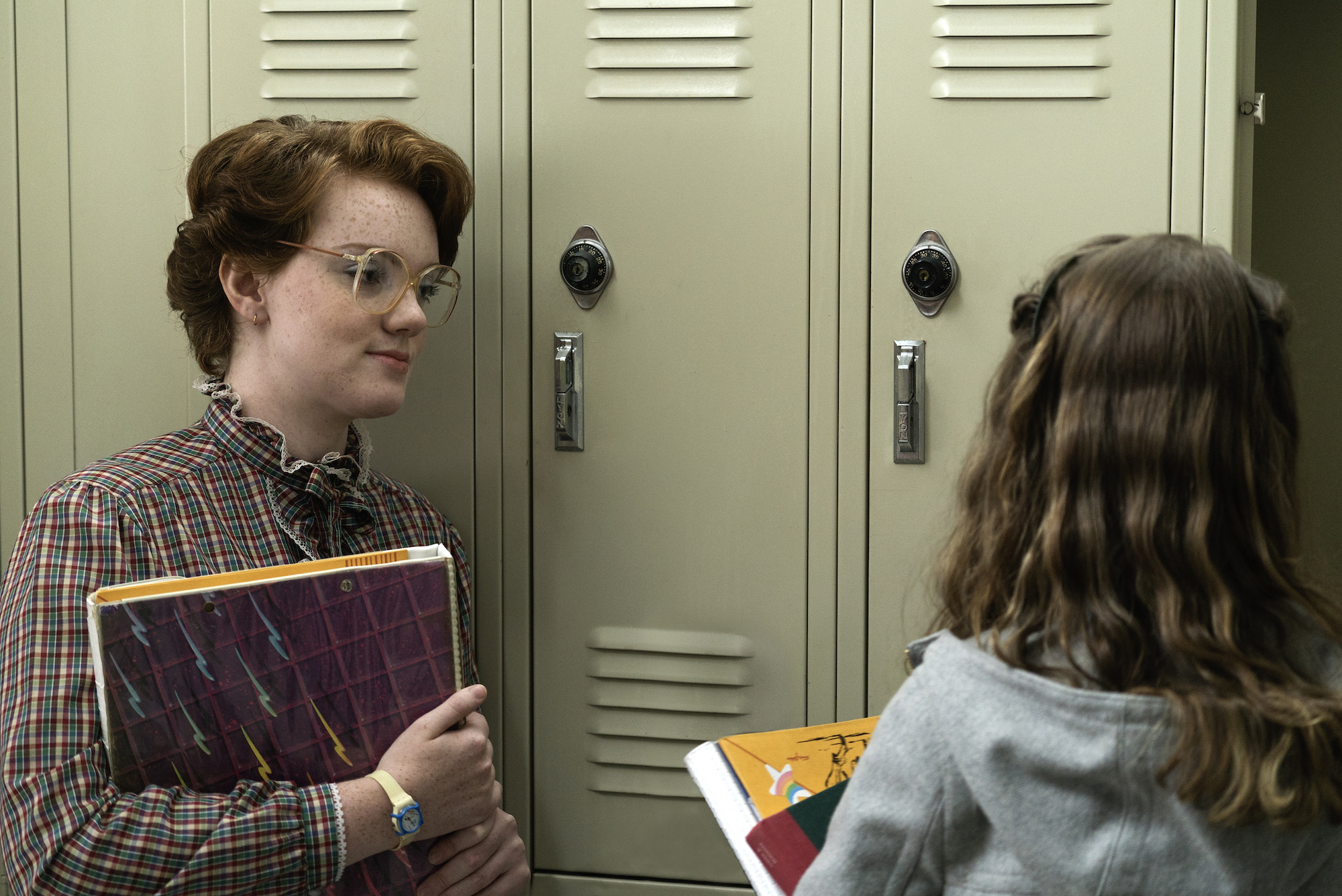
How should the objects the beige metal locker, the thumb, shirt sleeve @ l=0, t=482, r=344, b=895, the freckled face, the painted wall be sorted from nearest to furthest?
shirt sleeve @ l=0, t=482, r=344, b=895 < the thumb < the freckled face < the beige metal locker < the painted wall

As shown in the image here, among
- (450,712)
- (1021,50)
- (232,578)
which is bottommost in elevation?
(450,712)

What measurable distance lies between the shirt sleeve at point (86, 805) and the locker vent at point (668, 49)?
3.29 ft

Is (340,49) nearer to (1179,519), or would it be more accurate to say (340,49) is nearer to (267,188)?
(267,188)

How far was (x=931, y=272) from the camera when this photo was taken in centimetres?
150

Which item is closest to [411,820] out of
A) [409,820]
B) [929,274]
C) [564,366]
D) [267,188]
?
[409,820]

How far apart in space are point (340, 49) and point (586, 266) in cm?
54

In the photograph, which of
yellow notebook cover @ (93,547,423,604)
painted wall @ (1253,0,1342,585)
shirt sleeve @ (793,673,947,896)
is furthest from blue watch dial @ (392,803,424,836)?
painted wall @ (1253,0,1342,585)

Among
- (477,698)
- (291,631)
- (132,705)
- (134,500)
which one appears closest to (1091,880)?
(477,698)

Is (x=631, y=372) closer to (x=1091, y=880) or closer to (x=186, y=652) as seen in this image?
(x=186, y=652)

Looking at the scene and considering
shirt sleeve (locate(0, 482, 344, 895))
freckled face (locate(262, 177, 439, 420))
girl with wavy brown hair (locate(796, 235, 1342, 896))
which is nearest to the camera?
girl with wavy brown hair (locate(796, 235, 1342, 896))

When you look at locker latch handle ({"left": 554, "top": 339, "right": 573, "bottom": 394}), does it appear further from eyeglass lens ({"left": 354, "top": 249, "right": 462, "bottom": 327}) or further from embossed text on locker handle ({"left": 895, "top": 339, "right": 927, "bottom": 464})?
embossed text on locker handle ({"left": 895, "top": 339, "right": 927, "bottom": 464})

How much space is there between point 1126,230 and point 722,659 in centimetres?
89

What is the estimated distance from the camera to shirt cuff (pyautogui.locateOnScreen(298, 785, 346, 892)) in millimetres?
1106

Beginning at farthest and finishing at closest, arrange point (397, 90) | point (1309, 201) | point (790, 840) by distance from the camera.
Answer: point (1309, 201) → point (397, 90) → point (790, 840)
